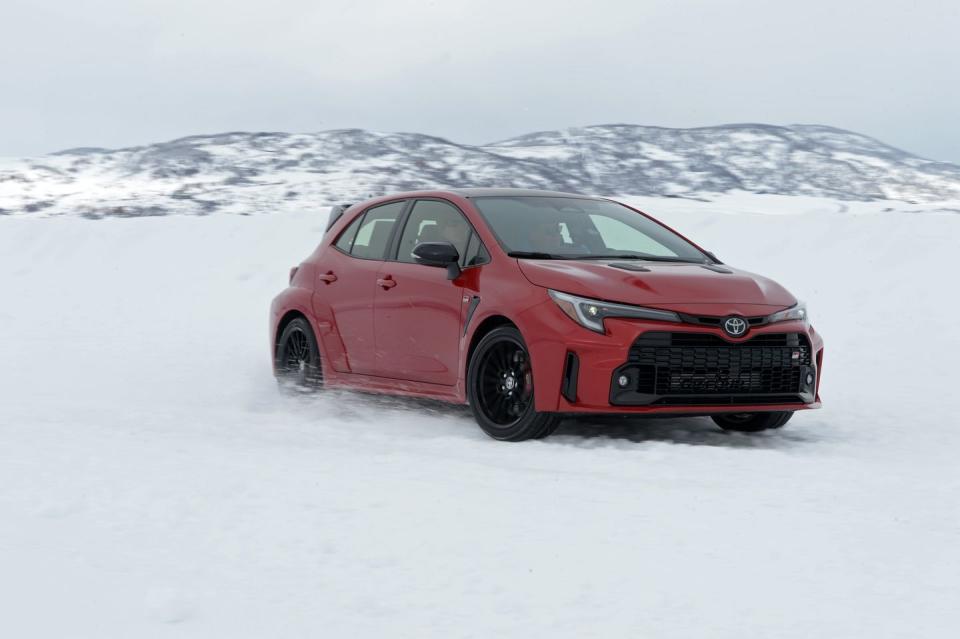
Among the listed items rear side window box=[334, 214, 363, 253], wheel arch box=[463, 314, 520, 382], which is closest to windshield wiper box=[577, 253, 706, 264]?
wheel arch box=[463, 314, 520, 382]

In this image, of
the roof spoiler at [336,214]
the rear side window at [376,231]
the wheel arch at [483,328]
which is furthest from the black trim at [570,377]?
the roof spoiler at [336,214]

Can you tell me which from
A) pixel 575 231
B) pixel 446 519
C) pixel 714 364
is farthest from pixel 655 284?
pixel 446 519

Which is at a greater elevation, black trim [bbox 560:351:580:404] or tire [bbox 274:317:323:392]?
black trim [bbox 560:351:580:404]

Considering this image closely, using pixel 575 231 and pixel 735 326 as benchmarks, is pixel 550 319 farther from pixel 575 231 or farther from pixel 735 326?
pixel 575 231

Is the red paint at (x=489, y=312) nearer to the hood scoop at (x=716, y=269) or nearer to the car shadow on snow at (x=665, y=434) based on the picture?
the hood scoop at (x=716, y=269)

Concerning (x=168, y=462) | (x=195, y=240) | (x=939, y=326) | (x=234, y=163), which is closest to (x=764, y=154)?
(x=234, y=163)

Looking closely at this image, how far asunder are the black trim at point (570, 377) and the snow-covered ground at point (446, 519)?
0.27 m

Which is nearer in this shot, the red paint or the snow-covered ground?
the snow-covered ground

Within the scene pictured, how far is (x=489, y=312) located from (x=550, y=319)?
50 cm

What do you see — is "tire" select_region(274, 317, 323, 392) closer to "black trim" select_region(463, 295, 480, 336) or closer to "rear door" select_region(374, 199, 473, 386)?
"rear door" select_region(374, 199, 473, 386)

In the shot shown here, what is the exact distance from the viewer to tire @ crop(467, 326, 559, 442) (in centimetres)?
654

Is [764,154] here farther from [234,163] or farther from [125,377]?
[125,377]

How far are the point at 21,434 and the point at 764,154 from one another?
198 feet

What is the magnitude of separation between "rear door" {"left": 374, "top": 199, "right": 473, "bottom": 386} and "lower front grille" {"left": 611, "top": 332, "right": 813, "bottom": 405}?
1208 millimetres
